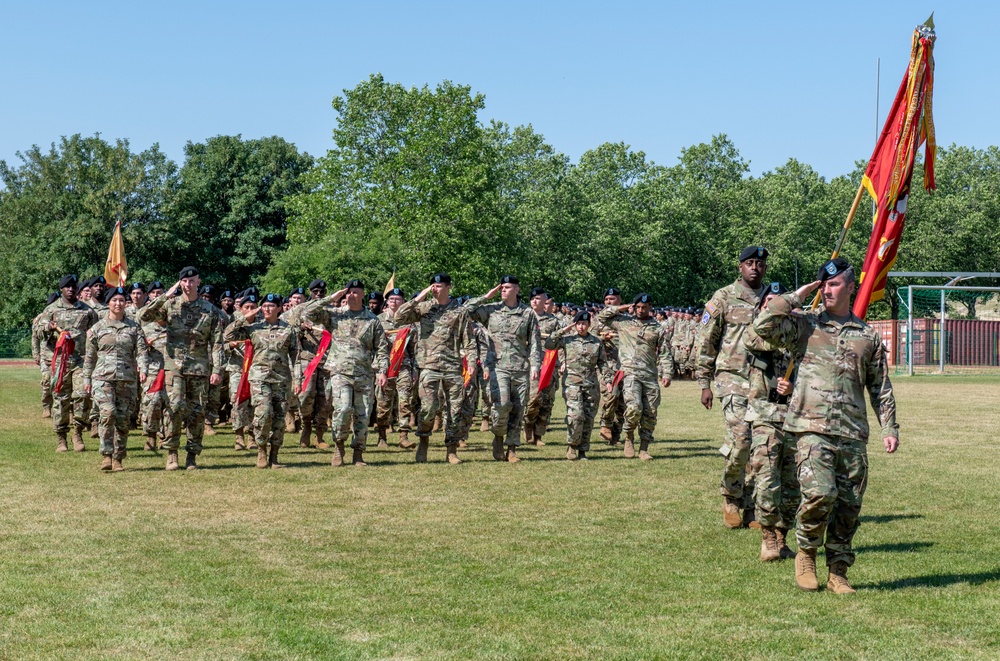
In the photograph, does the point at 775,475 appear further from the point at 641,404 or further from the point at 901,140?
the point at 641,404

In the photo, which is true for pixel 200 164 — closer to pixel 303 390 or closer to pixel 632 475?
pixel 303 390

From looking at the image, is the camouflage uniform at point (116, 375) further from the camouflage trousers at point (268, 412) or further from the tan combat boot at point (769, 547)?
the tan combat boot at point (769, 547)

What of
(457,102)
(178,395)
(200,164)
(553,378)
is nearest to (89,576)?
(178,395)

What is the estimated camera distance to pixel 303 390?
58.1ft

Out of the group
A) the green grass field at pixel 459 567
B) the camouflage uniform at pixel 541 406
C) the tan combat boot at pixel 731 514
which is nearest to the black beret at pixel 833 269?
the green grass field at pixel 459 567

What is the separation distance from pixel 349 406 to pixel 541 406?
4463 millimetres

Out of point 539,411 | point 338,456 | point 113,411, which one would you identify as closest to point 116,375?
point 113,411

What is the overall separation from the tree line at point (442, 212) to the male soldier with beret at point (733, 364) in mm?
33199

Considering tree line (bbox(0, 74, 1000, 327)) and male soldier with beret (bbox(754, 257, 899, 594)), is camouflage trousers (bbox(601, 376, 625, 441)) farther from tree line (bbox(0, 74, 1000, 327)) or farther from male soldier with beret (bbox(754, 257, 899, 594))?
tree line (bbox(0, 74, 1000, 327))

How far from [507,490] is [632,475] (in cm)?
222

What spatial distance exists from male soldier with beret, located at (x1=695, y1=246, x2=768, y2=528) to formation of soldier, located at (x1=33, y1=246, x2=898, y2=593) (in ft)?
0.05

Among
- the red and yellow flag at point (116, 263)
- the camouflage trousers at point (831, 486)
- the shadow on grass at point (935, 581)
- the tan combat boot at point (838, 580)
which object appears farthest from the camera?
the red and yellow flag at point (116, 263)

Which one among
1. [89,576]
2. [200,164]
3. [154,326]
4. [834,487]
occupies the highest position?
[200,164]

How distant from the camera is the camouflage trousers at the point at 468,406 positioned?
16077mm
